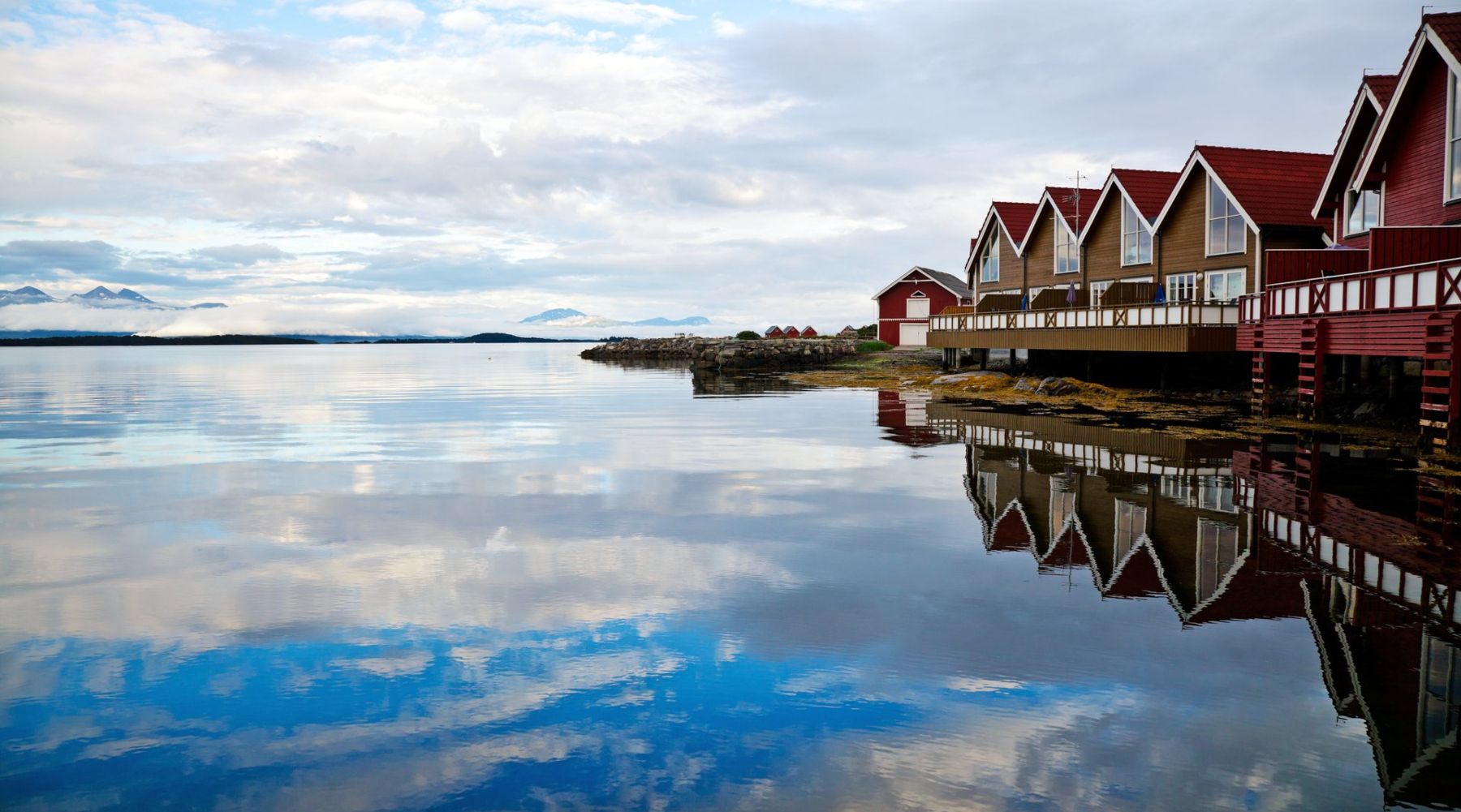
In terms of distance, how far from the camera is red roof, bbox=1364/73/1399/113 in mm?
29484

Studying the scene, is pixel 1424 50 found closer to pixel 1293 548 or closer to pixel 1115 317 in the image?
pixel 1115 317

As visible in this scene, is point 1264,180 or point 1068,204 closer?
point 1264,180

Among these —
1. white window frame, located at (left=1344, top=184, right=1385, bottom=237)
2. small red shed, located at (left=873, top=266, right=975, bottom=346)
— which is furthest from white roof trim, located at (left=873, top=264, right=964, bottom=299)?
white window frame, located at (left=1344, top=184, right=1385, bottom=237)

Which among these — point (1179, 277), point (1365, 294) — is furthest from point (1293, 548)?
point (1179, 277)

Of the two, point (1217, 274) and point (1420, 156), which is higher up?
point (1420, 156)

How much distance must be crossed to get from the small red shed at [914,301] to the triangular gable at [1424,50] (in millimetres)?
48350

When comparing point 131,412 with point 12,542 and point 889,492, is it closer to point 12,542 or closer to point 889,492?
point 12,542

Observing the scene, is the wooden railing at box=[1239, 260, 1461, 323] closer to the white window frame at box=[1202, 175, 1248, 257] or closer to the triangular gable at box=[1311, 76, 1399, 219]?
the triangular gable at box=[1311, 76, 1399, 219]

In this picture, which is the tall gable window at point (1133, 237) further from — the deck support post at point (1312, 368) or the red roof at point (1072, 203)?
the deck support post at point (1312, 368)

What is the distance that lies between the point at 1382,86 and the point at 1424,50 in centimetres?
324

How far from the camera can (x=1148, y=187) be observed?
45.2 m

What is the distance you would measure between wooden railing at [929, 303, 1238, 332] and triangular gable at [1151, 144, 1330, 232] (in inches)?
200

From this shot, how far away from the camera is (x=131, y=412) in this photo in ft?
123

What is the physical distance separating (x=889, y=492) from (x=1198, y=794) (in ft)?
36.2
